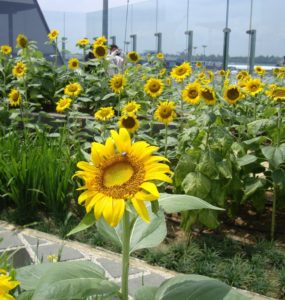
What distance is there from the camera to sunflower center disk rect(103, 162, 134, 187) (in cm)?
99

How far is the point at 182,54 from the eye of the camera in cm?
857

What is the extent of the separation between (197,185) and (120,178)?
5.04 feet

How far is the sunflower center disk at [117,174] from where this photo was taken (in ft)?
3.24

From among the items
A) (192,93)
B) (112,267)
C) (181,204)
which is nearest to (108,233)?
(181,204)

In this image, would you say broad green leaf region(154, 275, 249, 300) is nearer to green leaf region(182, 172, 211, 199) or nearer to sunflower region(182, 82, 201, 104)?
green leaf region(182, 172, 211, 199)

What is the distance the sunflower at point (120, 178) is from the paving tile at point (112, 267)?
4.64ft

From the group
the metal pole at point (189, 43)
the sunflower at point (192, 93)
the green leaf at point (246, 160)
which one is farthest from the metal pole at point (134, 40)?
the green leaf at point (246, 160)

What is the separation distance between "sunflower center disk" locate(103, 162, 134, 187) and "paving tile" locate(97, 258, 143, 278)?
4.71ft

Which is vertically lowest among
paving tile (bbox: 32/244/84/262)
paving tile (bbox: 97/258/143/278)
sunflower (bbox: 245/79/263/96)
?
paving tile (bbox: 32/244/84/262)

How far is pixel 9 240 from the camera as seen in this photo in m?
2.80

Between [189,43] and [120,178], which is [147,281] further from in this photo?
[189,43]

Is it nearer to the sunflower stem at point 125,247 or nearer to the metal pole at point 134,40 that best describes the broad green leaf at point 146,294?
the sunflower stem at point 125,247

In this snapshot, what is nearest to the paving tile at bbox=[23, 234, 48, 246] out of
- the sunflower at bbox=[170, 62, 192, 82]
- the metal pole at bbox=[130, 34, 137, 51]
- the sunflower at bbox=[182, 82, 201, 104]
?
the sunflower at bbox=[182, 82, 201, 104]

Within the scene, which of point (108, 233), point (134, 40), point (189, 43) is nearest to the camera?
point (108, 233)
